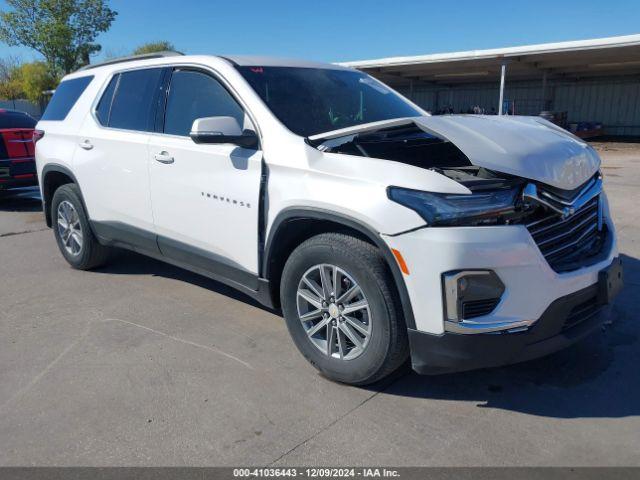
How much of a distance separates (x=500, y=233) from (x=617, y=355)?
5.23 feet

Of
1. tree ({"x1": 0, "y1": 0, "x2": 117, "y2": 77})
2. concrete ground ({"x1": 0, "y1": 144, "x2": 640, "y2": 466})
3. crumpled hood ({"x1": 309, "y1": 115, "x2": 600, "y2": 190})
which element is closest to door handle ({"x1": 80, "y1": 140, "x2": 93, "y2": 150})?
concrete ground ({"x1": 0, "y1": 144, "x2": 640, "y2": 466})

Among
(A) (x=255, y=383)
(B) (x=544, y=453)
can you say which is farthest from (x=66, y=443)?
(B) (x=544, y=453)

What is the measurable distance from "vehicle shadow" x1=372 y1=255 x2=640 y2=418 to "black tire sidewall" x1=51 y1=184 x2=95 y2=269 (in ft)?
11.0

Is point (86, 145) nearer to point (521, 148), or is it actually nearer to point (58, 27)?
point (521, 148)

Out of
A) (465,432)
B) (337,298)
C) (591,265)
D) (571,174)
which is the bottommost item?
(465,432)

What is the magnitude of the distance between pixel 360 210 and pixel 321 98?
4.78 ft

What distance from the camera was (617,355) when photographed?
3.46m

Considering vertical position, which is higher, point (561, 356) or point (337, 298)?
point (337, 298)

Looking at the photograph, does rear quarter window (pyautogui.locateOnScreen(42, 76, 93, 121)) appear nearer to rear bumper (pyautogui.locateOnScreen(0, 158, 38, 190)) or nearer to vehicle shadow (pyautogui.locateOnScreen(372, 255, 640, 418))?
rear bumper (pyautogui.locateOnScreen(0, 158, 38, 190))

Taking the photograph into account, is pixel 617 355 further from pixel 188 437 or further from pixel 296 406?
pixel 188 437

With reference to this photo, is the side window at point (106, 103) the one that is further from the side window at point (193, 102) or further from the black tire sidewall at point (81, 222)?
the side window at point (193, 102)

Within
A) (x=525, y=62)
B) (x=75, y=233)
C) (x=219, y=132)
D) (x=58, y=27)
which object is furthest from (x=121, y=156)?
(x=58, y=27)

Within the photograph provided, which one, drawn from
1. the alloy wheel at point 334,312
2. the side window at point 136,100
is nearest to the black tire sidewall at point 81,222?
the side window at point 136,100

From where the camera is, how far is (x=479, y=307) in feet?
8.45
